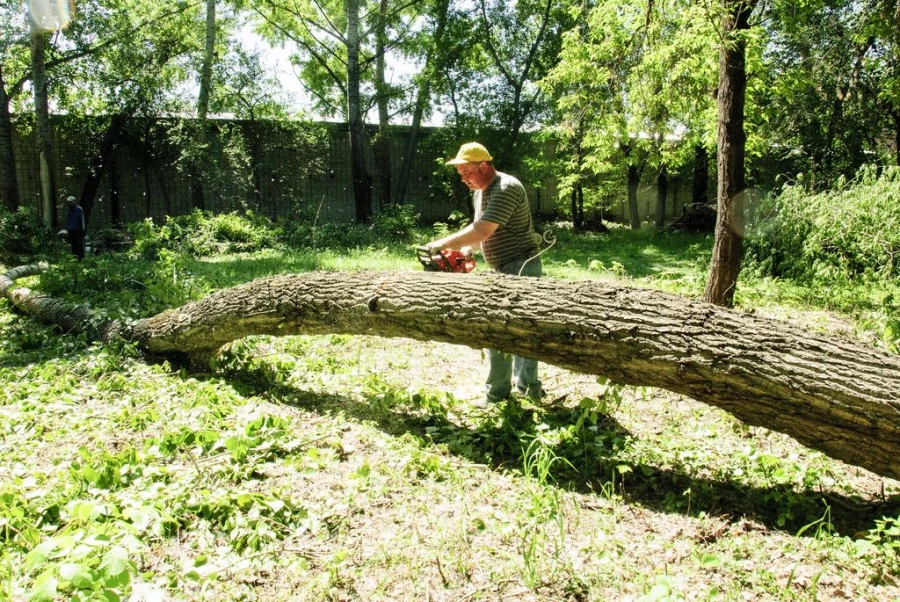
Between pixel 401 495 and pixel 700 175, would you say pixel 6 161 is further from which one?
pixel 700 175

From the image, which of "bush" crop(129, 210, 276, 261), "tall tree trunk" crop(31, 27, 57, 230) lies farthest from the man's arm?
"tall tree trunk" crop(31, 27, 57, 230)

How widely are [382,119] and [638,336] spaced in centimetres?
1623

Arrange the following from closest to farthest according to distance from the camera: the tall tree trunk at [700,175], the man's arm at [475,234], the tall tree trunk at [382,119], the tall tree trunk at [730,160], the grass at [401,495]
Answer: the grass at [401,495], the man's arm at [475,234], the tall tree trunk at [730,160], the tall tree trunk at [700,175], the tall tree trunk at [382,119]

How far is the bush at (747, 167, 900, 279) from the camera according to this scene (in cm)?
759

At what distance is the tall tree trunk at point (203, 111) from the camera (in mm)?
15031

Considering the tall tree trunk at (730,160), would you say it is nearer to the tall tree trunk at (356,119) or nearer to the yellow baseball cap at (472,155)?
the yellow baseball cap at (472,155)

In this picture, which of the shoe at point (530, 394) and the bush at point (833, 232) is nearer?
the shoe at point (530, 394)

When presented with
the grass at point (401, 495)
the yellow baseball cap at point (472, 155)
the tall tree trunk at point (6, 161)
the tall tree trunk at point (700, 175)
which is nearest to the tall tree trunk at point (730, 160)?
the grass at point (401, 495)

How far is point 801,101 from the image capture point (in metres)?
13.5

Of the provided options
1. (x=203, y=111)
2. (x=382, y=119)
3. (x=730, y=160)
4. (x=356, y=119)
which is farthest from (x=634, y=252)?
(x=203, y=111)

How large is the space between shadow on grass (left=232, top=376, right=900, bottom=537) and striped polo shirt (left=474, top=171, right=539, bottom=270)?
3.83 ft

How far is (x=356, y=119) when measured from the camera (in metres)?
15.8

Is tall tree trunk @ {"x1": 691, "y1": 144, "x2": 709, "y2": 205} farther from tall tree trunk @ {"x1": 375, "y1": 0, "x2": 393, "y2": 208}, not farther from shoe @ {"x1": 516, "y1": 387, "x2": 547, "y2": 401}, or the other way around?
shoe @ {"x1": 516, "y1": 387, "x2": 547, "y2": 401}

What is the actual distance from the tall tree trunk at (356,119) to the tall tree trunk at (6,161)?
25.1 ft
